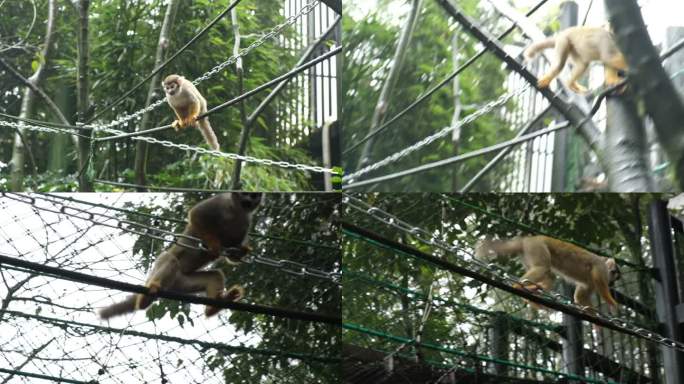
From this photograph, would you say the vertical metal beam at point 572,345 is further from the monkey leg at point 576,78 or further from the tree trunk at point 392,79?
the tree trunk at point 392,79

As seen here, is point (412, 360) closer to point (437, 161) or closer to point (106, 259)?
point (437, 161)

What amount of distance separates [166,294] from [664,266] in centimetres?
311

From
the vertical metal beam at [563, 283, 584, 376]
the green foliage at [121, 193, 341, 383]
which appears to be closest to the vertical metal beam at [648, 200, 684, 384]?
the vertical metal beam at [563, 283, 584, 376]

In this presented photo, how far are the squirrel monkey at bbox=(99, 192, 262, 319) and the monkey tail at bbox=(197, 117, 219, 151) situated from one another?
0.29m

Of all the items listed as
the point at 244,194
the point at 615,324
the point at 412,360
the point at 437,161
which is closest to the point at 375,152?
the point at 437,161

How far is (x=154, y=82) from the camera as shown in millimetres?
4520

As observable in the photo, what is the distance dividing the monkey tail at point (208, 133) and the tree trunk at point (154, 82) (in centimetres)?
31

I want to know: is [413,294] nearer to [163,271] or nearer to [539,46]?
[163,271]

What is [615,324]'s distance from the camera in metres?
3.93

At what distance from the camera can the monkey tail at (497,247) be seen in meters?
5.11

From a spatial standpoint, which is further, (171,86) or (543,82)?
(543,82)

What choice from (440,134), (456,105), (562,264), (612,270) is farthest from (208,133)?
(612,270)

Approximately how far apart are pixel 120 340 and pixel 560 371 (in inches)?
103

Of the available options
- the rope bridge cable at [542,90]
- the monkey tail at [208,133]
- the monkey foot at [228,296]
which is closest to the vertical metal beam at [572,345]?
A: the rope bridge cable at [542,90]
